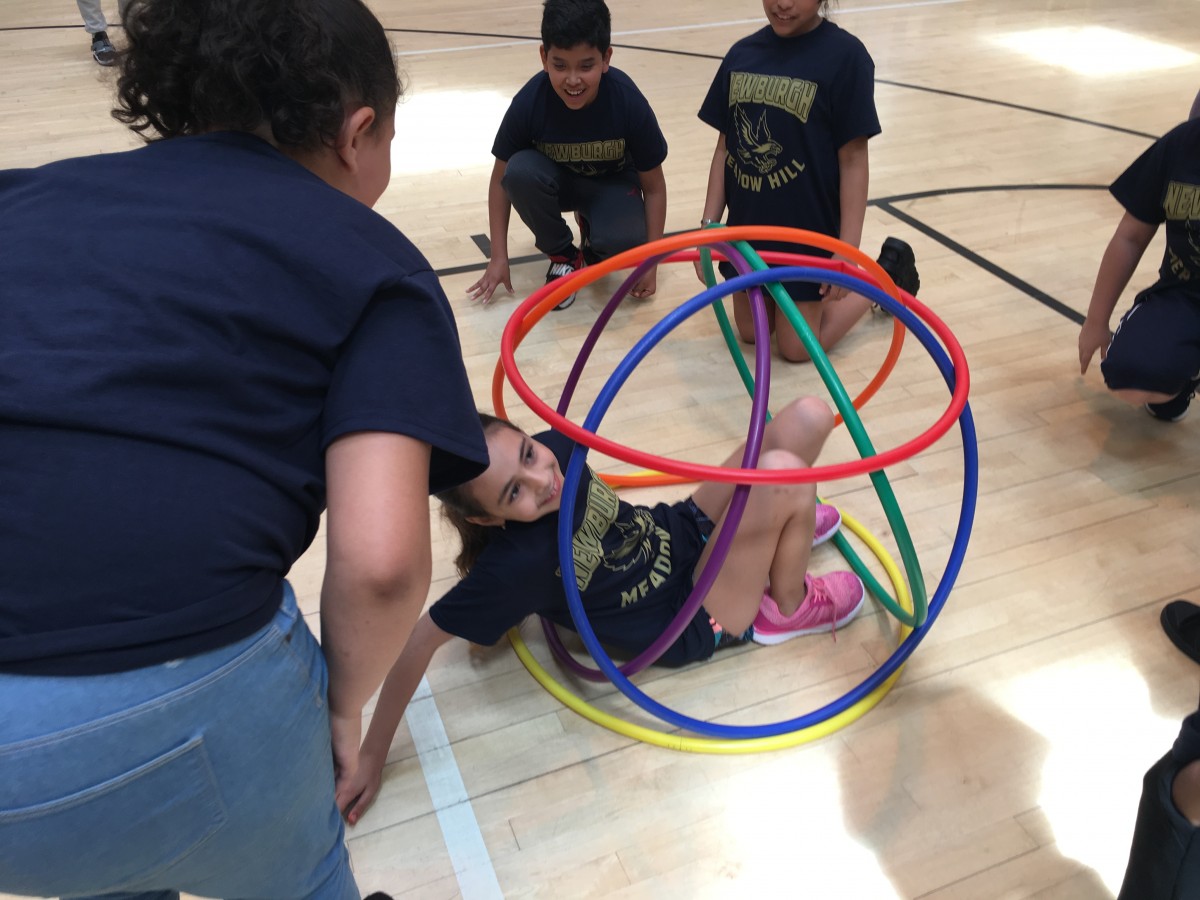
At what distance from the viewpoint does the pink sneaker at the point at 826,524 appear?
5.78 ft

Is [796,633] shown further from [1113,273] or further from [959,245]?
[959,245]

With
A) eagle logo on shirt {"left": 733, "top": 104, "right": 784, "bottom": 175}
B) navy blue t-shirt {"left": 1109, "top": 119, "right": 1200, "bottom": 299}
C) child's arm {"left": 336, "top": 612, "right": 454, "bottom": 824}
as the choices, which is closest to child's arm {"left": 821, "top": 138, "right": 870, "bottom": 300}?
eagle logo on shirt {"left": 733, "top": 104, "right": 784, "bottom": 175}

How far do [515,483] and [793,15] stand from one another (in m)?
1.49

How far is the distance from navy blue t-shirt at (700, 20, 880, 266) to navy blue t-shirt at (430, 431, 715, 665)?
3.61 feet

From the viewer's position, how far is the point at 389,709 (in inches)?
51.9

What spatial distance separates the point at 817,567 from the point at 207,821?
1.27 meters

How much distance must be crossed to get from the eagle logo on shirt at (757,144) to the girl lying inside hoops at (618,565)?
0.95m

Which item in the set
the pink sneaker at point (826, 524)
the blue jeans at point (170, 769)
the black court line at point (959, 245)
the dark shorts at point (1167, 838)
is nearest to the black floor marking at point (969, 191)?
the black court line at point (959, 245)

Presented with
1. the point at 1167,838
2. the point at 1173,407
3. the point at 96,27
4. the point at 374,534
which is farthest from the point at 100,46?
the point at 1167,838

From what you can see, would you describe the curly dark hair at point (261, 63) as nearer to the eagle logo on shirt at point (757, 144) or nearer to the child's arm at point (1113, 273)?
the eagle logo on shirt at point (757, 144)

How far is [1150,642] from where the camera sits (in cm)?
159

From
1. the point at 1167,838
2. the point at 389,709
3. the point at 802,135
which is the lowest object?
the point at 389,709

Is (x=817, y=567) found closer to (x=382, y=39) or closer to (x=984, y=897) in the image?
(x=984, y=897)

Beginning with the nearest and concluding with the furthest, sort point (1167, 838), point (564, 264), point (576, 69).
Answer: point (1167, 838)
point (576, 69)
point (564, 264)
